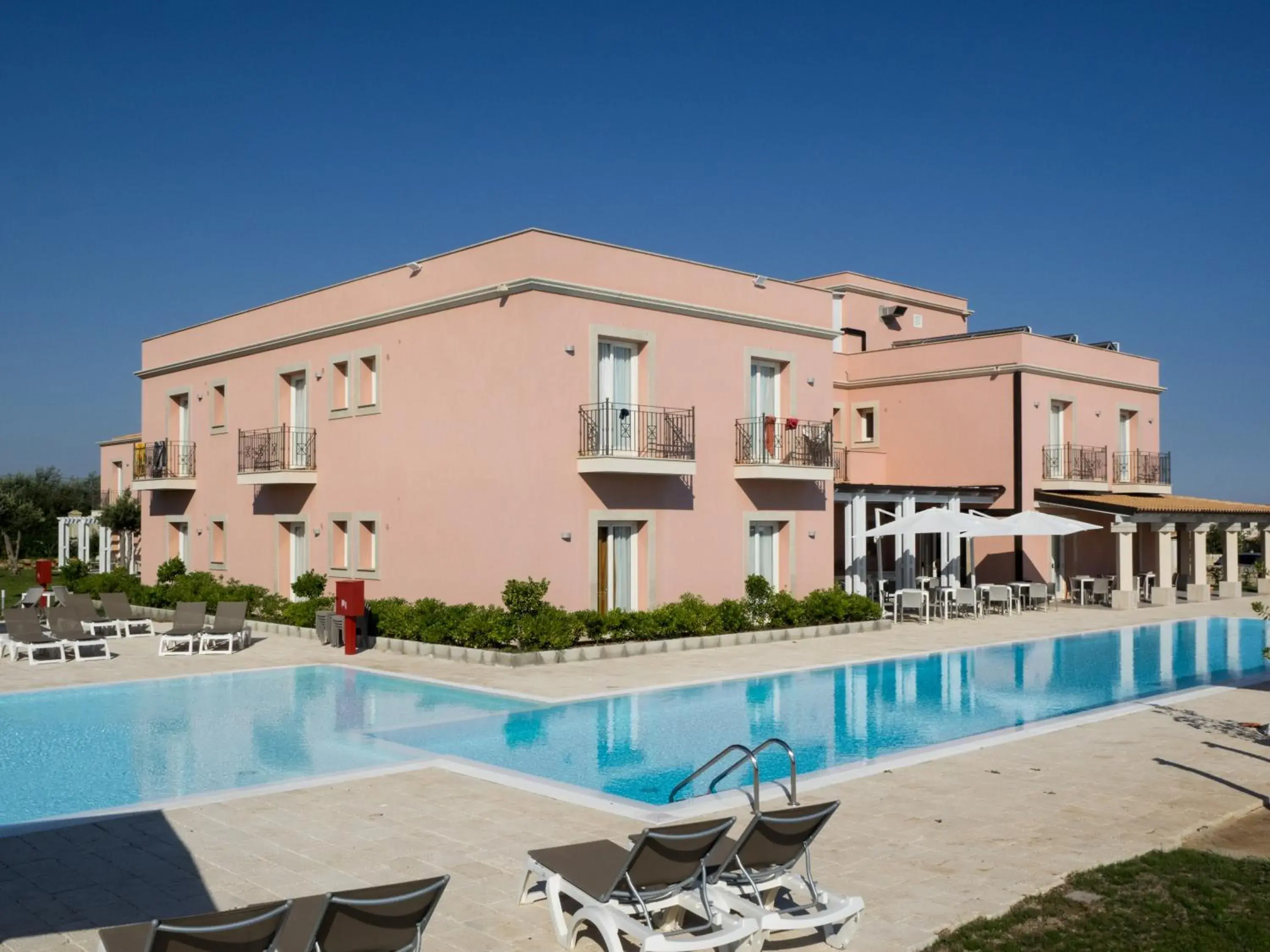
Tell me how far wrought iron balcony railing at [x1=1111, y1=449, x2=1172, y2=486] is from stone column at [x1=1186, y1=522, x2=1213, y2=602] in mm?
1970

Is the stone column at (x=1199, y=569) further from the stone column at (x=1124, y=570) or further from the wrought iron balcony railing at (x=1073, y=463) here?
the stone column at (x=1124, y=570)

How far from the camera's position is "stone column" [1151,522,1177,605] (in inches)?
1156

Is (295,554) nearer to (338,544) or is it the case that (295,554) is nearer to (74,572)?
(338,544)

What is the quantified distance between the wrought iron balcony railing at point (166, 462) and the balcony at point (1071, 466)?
Answer: 72.6 feet

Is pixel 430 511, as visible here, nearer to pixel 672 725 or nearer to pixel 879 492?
pixel 672 725

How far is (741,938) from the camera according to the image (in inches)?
219

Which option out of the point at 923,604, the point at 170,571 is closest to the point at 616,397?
the point at 923,604

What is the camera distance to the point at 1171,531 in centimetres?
3012

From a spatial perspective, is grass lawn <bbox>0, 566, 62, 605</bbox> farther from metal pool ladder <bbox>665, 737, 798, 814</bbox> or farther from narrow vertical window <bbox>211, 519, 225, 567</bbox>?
metal pool ladder <bbox>665, 737, 798, 814</bbox>

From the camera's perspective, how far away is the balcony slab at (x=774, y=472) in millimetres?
22172

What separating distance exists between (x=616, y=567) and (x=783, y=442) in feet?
15.5

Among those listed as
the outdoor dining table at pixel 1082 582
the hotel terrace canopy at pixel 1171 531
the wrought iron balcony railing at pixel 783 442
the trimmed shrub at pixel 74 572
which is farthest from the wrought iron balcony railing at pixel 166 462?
the outdoor dining table at pixel 1082 582

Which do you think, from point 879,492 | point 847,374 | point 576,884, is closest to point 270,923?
point 576,884

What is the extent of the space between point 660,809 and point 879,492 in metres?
18.4
